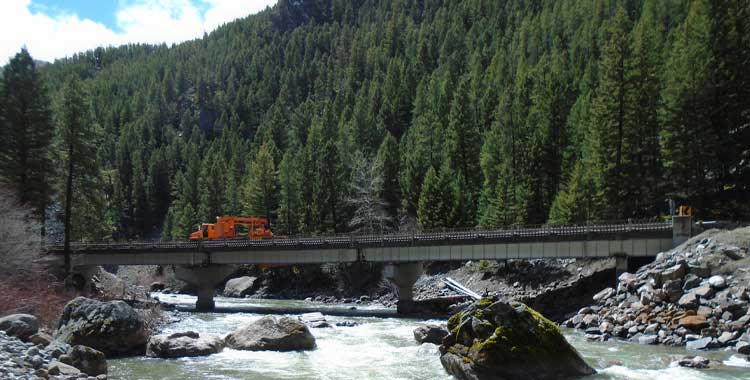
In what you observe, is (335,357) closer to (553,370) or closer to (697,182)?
(553,370)

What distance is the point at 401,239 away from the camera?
153ft

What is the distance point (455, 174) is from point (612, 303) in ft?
119

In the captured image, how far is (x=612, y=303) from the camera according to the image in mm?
32188

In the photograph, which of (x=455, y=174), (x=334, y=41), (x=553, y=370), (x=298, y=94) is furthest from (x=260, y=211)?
(x=334, y=41)

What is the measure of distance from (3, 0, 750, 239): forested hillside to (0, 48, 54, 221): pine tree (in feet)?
3.05

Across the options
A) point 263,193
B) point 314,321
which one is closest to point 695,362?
point 314,321

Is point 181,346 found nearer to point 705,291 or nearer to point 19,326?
point 19,326

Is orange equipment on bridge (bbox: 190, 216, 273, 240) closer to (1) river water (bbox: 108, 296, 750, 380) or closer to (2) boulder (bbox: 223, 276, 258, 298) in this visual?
(2) boulder (bbox: 223, 276, 258, 298)

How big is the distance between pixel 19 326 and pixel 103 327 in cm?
396

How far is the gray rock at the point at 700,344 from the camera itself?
78.4 ft

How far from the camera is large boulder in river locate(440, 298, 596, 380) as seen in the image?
18.3 metres

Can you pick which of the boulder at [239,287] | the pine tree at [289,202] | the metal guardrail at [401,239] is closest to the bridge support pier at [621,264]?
the metal guardrail at [401,239]

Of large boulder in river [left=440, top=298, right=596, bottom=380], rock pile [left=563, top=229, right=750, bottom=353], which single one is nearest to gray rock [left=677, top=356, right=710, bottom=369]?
rock pile [left=563, top=229, right=750, bottom=353]

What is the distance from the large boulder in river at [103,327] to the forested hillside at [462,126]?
77.2ft
